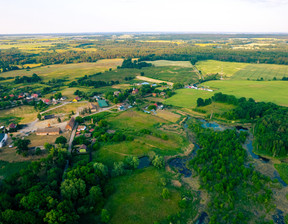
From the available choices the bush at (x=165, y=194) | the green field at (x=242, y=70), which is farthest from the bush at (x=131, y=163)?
the green field at (x=242, y=70)

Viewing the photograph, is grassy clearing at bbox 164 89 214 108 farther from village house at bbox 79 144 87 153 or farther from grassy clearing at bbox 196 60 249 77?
grassy clearing at bbox 196 60 249 77

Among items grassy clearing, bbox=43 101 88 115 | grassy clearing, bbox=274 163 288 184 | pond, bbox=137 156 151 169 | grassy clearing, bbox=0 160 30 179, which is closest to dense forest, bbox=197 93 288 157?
grassy clearing, bbox=274 163 288 184

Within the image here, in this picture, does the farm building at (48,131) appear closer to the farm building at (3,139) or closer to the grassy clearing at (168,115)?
the farm building at (3,139)

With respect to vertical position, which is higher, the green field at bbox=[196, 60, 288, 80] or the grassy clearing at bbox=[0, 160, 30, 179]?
the green field at bbox=[196, 60, 288, 80]

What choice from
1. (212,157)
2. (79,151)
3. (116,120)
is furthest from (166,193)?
(116,120)

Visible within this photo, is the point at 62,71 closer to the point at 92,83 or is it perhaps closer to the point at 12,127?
the point at 92,83

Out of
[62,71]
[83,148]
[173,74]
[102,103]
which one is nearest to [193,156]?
[83,148]
